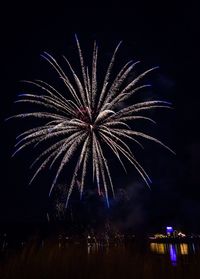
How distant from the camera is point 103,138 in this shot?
25.9 metres

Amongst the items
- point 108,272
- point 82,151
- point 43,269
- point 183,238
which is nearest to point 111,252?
point 108,272

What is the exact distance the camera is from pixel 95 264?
8.69 m

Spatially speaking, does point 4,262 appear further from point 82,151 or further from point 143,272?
point 82,151

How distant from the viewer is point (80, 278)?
8250 mm

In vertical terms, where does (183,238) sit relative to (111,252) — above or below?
above

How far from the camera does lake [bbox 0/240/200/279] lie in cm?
835

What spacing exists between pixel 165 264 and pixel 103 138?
1735 centimetres

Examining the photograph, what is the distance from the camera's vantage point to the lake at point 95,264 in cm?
835

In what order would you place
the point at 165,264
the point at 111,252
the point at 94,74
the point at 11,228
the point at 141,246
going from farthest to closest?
1. the point at 11,228
2. the point at 94,74
3. the point at 141,246
4. the point at 111,252
5. the point at 165,264

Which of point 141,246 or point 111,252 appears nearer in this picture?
point 111,252

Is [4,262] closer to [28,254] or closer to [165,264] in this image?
[28,254]

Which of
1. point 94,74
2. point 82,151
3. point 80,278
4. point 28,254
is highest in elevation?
point 94,74

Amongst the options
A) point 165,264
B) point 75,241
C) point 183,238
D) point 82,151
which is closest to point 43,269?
point 75,241

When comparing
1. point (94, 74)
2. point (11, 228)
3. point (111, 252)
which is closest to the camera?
point (111, 252)
